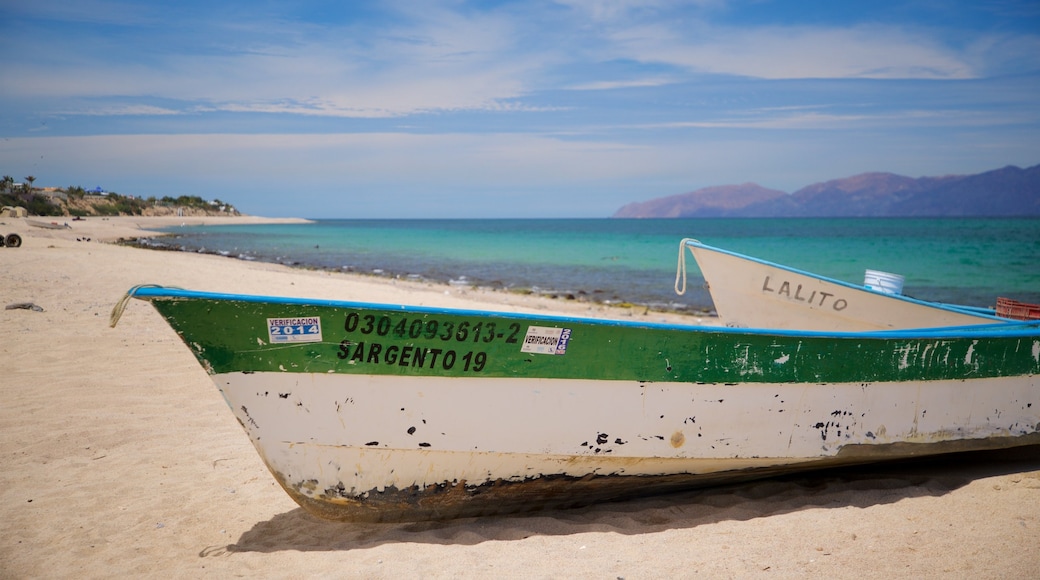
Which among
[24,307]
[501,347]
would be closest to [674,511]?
[501,347]

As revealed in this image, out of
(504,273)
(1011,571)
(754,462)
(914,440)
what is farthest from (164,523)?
(504,273)

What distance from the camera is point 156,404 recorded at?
5.64 m

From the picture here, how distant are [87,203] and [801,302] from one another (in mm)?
64896

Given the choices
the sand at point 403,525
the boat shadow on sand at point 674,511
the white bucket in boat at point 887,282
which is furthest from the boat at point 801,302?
the boat shadow on sand at point 674,511

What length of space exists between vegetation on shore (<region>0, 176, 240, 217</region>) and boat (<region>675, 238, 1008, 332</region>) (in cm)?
4360

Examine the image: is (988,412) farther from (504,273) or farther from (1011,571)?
(504,273)

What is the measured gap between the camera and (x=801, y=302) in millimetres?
6738

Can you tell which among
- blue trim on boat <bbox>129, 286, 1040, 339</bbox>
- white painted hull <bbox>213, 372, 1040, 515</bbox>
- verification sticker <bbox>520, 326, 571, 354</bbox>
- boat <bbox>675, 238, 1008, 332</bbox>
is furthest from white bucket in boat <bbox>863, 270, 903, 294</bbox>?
verification sticker <bbox>520, 326, 571, 354</bbox>

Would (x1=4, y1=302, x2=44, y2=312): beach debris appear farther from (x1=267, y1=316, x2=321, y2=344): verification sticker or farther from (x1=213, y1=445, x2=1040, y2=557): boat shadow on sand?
(x1=267, y1=316, x2=321, y2=344): verification sticker

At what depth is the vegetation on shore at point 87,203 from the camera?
1686 inches

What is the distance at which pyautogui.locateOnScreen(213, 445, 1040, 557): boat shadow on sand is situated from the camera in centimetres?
358

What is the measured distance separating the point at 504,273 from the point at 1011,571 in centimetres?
1894

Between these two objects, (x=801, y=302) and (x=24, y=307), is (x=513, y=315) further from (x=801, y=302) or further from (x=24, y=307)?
(x=24, y=307)

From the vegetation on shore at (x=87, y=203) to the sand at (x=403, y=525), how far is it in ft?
136
